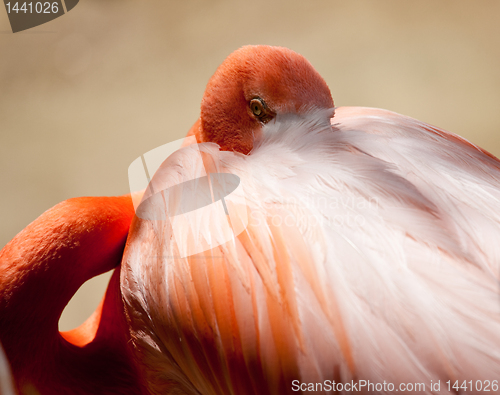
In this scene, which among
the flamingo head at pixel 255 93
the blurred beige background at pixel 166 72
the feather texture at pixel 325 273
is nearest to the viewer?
the feather texture at pixel 325 273

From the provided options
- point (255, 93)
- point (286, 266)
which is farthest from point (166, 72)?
point (286, 266)

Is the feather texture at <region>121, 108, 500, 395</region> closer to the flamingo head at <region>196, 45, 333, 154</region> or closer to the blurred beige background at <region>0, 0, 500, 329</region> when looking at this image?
the flamingo head at <region>196, 45, 333, 154</region>

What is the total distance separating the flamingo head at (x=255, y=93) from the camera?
0.67 metres

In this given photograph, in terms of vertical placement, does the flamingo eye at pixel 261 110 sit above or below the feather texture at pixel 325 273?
above

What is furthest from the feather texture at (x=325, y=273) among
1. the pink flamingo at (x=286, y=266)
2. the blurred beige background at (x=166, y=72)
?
the blurred beige background at (x=166, y=72)

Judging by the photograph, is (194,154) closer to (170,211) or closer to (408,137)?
→ (170,211)

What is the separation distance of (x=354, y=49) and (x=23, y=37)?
1523 mm

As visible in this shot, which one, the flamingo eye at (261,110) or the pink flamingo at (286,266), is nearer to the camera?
the pink flamingo at (286,266)

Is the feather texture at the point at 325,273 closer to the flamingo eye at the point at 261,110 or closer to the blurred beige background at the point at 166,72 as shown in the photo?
the flamingo eye at the point at 261,110

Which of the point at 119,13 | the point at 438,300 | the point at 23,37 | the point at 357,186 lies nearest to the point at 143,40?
the point at 119,13

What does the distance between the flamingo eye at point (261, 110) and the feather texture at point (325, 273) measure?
0.02 metres

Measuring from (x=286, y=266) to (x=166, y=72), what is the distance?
1190 mm

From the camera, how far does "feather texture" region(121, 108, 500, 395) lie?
1.58 feet

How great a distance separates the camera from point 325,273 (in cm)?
53
